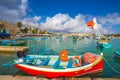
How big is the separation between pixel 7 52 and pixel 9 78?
27.5 metres

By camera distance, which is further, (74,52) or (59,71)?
(74,52)

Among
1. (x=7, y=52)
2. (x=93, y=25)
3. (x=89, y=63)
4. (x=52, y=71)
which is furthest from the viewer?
(x=7, y=52)

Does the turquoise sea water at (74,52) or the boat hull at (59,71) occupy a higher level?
the boat hull at (59,71)

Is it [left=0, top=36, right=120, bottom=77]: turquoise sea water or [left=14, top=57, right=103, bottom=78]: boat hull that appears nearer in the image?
[left=14, top=57, right=103, bottom=78]: boat hull

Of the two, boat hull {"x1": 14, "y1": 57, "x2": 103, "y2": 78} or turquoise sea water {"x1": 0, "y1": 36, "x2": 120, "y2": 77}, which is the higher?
boat hull {"x1": 14, "y1": 57, "x2": 103, "y2": 78}

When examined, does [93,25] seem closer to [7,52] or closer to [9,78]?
[9,78]

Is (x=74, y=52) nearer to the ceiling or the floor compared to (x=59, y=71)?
nearer to the floor

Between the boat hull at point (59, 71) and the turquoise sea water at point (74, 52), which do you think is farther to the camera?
the turquoise sea water at point (74, 52)

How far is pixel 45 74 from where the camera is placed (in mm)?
13664

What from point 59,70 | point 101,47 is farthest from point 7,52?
point 101,47

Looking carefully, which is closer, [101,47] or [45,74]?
[45,74]

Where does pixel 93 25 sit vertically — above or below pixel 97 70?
above

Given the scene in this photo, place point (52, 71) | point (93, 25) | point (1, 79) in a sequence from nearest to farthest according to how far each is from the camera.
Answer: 1. point (1, 79)
2. point (52, 71)
3. point (93, 25)

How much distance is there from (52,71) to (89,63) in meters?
3.66
